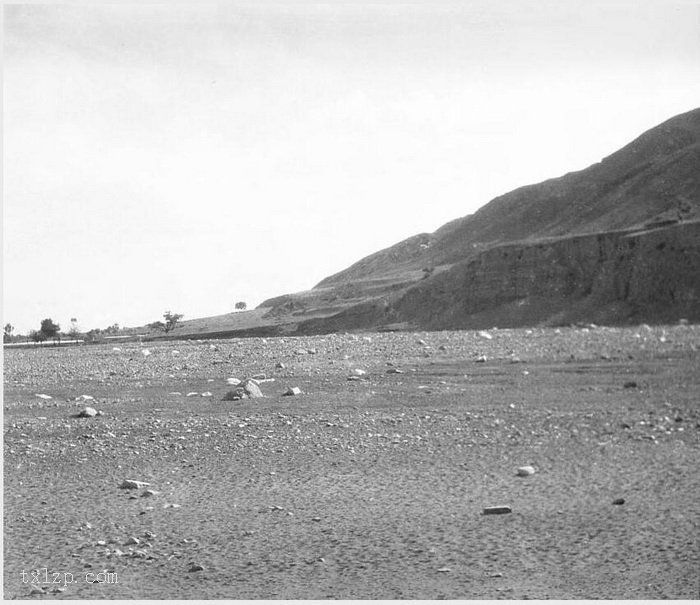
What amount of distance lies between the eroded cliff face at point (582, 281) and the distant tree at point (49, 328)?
6.36ft

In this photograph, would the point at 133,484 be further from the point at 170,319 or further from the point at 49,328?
the point at 49,328

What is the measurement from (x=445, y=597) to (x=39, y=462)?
2.06 meters

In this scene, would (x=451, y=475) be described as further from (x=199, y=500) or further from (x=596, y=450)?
(x=199, y=500)

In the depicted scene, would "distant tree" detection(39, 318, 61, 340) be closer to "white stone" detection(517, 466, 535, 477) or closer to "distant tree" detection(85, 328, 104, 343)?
"distant tree" detection(85, 328, 104, 343)

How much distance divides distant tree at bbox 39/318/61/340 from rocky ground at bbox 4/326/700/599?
0.58 m

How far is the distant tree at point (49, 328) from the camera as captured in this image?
3.82 m

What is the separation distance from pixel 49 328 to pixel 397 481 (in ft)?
6.49

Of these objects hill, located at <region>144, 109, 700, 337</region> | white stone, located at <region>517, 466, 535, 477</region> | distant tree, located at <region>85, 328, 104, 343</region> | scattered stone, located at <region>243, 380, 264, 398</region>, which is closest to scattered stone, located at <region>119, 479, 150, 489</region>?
scattered stone, located at <region>243, 380, 264, 398</region>

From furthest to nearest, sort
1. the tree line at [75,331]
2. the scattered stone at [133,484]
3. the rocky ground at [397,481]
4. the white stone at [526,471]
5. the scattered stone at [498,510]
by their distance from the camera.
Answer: the tree line at [75,331]
the scattered stone at [133,484]
the white stone at [526,471]
the scattered stone at [498,510]
the rocky ground at [397,481]

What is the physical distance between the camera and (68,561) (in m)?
3.00

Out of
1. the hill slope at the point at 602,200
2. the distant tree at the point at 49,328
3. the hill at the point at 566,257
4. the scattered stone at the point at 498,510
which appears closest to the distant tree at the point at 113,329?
the distant tree at the point at 49,328

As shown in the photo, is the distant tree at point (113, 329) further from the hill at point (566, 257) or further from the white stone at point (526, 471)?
the white stone at point (526, 471)

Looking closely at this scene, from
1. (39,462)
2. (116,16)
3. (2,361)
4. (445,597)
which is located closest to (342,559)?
(445,597)

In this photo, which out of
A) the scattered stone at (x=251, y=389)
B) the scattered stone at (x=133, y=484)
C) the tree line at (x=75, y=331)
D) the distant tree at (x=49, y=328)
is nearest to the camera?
the scattered stone at (x=133, y=484)
